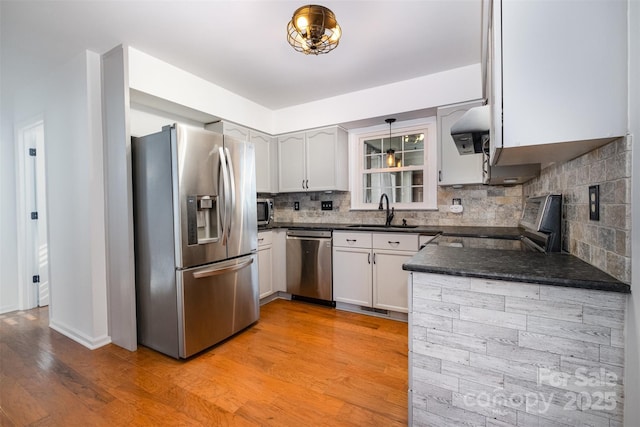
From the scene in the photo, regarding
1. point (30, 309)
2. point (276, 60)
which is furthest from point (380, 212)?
point (30, 309)

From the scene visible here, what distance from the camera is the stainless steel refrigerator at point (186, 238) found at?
82.1 inches

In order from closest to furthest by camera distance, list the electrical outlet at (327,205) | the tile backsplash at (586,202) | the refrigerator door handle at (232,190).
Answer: the tile backsplash at (586,202)
the refrigerator door handle at (232,190)
the electrical outlet at (327,205)

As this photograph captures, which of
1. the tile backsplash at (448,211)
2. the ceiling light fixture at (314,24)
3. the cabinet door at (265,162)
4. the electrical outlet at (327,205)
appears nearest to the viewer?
the ceiling light fixture at (314,24)

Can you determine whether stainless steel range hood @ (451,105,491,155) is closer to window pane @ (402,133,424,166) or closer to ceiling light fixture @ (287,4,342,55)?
ceiling light fixture @ (287,4,342,55)

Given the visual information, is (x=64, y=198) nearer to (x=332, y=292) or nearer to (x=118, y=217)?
(x=118, y=217)

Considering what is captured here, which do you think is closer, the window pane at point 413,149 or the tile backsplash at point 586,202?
the tile backsplash at point 586,202

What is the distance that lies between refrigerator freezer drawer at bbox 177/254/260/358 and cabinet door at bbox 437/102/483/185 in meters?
2.11

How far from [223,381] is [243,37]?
8.31 ft

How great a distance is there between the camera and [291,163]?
148 inches

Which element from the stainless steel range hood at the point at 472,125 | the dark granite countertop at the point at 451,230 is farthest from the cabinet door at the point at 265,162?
the stainless steel range hood at the point at 472,125

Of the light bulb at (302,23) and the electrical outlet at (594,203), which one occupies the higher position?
the light bulb at (302,23)

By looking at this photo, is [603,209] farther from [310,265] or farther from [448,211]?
[310,265]

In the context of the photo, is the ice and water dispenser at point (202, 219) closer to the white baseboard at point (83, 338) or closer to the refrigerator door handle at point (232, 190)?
the refrigerator door handle at point (232, 190)

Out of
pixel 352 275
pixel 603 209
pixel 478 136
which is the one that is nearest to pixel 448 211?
pixel 352 275
